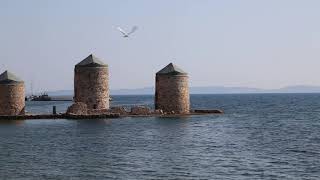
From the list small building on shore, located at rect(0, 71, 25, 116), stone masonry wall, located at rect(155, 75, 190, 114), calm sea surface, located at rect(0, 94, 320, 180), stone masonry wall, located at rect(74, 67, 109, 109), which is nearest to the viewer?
calm sea surface, located at rect(0, 94, 320, 180)

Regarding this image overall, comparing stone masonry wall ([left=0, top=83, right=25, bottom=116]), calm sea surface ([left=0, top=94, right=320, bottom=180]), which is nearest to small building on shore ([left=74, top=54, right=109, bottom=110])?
stone masonry wall ([left=0, top=83, right=25, bottom=116])

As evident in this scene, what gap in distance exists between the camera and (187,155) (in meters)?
25.9

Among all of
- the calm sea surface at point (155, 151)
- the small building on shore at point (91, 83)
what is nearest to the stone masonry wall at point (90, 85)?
the small building on shore at point (91, 83)

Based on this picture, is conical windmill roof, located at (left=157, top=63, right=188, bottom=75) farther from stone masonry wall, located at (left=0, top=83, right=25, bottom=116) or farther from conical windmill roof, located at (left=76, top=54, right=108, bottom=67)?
stone masonry wall, located at (left=0, top=83, right=25, bottom=116)

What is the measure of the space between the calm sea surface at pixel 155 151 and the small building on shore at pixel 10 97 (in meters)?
4.35

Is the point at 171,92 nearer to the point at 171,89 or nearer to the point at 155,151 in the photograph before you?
the point at 171,89

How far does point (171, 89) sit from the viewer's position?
4953 cm

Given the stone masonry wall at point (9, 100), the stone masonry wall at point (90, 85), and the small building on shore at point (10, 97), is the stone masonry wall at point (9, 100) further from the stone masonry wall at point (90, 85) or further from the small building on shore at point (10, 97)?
the stone masonry wall at point (90, 85)

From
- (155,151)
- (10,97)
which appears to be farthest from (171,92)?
(155,151)

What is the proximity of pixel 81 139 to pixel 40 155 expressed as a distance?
676 cm

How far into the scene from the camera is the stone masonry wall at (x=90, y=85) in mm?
48156

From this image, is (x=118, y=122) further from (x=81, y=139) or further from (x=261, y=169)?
(x=261, y=169)

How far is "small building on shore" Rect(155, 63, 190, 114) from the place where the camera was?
4956 cm

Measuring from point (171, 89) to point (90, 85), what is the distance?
658cm
